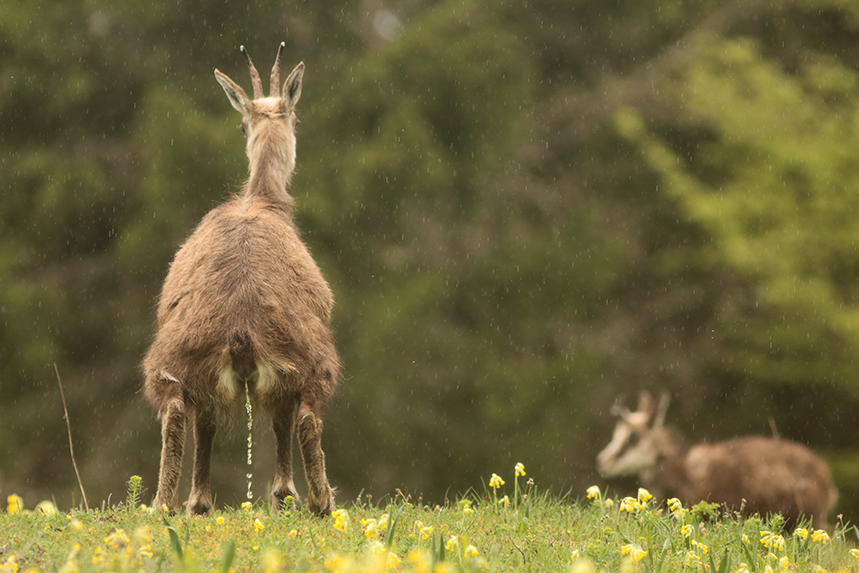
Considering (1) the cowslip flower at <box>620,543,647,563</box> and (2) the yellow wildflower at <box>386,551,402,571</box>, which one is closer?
(2) the yellow wildflower at <box>386,551,402,571</box>

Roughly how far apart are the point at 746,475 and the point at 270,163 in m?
5.87

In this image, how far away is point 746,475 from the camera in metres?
10.1

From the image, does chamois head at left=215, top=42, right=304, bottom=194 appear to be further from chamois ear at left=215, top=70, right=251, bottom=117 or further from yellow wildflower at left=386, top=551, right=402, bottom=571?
yellow wildflower at left=386, top=551, right=402, bottom=571

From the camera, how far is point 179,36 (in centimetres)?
1516

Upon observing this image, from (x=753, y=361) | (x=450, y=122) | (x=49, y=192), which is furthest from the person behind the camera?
(x=450, y=122)

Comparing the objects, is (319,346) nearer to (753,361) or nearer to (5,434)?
(753,361)

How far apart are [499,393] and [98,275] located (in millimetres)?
5685

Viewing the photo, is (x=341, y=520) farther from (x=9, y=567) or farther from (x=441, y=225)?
(x=441, y=225)

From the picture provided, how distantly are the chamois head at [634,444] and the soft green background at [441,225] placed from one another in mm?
1111

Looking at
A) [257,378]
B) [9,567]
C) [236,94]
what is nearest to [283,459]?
[257,378]

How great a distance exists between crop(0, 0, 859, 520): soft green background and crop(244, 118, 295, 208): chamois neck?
662 cm

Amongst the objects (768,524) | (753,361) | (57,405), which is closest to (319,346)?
(768,524)

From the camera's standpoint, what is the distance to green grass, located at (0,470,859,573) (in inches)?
144

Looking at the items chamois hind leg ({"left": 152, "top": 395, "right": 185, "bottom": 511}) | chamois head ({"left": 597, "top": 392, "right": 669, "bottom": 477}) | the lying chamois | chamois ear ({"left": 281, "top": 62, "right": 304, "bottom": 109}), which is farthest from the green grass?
chamois head ({"left": 597, "top": 392, "right": 669, "bottom": 477})
